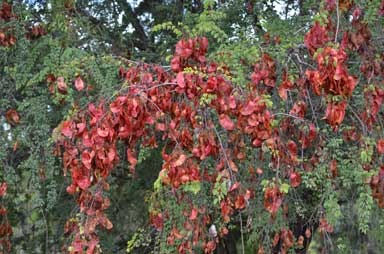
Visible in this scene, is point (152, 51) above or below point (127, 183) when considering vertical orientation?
above

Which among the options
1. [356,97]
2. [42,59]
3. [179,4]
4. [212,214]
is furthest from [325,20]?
[179,4]

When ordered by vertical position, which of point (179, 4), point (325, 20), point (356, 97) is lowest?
point (356, 97)

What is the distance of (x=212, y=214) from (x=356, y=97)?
3.22ft

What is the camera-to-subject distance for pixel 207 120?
2.34 m

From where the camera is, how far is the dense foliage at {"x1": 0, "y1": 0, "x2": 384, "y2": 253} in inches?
86.9

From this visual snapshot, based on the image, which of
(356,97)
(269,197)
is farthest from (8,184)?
(356,97)

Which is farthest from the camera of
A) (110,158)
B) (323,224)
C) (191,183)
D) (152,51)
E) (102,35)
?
(152,51)

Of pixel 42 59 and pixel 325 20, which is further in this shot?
pixel 42 59

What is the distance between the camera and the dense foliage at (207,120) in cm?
221

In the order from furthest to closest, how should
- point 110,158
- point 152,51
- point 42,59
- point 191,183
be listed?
point 152,51, point 42,59, point 191,183, point 110,158

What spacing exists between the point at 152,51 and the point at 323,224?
77.4 inches

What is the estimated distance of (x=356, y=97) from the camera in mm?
2781

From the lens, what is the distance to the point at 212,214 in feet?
10.6

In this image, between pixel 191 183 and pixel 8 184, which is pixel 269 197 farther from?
pixel 8 184
